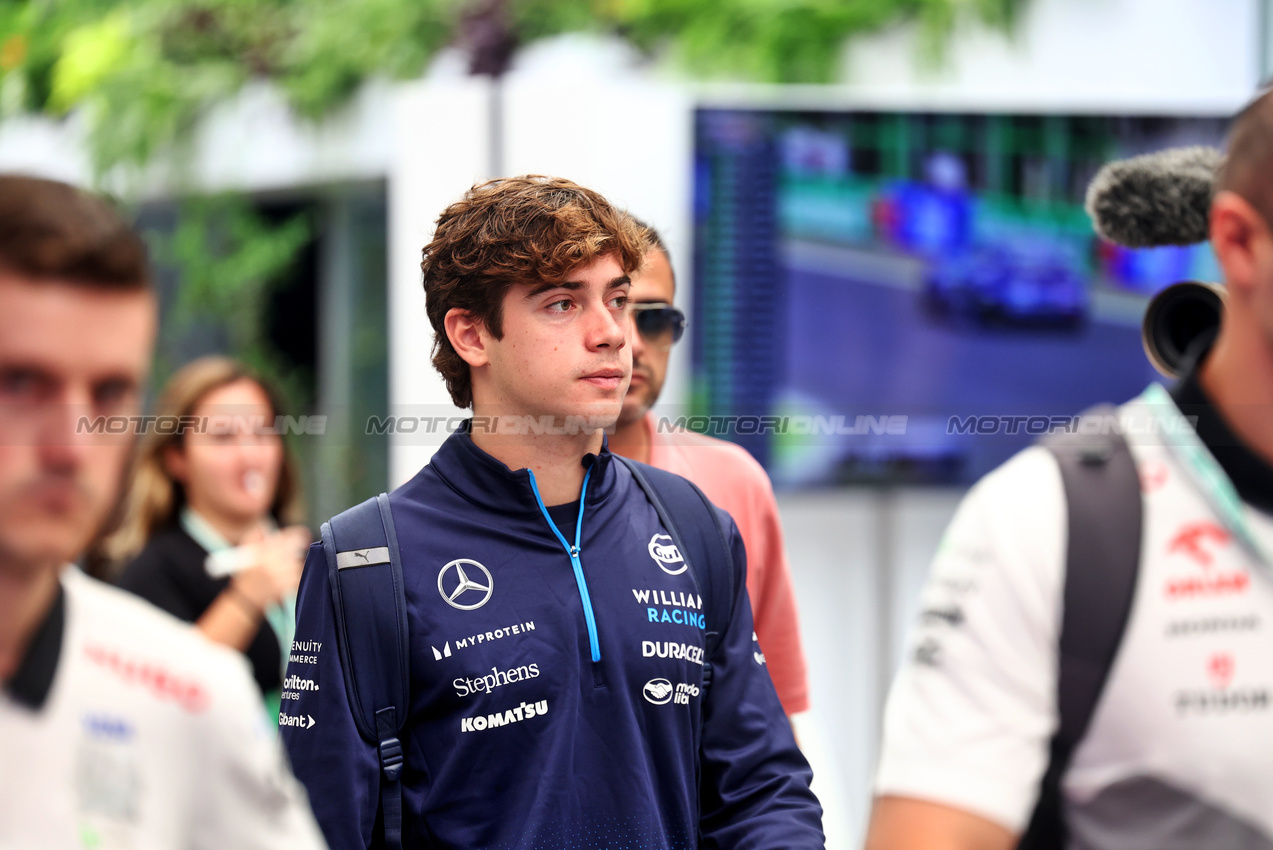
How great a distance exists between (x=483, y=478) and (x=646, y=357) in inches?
24.9

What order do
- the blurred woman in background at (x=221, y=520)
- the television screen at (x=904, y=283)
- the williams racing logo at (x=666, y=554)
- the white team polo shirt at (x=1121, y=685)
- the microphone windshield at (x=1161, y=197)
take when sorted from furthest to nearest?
the television screen at (x=904, y=283)
the blurred woman in background at (x=221, y=520)
the microphone windshield at (x=1161, y=197)
the williams racing logo at (x=666, y=554)
the white team polo shirt at (x=1121, y=685)

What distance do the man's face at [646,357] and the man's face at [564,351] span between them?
0.42 meters

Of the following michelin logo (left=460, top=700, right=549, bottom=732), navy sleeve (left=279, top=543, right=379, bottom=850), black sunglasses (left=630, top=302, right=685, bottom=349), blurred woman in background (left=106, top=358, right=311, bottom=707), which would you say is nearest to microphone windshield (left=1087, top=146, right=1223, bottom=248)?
black sunglasses (left=630, top=302, right=685, bottom=349)

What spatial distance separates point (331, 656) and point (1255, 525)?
1217mm

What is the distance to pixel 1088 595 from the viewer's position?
53.9 inches

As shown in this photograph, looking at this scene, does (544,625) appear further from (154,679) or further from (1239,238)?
(1239,238)

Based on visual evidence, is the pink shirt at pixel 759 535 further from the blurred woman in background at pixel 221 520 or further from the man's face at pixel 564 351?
the blurred woman in background at pixel 221 520

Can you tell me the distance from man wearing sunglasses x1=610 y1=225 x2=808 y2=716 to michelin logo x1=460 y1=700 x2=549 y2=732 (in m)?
0.77

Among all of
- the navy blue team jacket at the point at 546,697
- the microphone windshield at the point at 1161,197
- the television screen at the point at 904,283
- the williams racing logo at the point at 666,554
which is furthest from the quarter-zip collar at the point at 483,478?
the television screen at the point at 904,283

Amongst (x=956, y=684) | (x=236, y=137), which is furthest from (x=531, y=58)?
(x=956, y=684)

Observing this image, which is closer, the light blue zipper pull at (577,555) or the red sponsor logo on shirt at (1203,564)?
the red sponsor logo on shirt at (1203,564)

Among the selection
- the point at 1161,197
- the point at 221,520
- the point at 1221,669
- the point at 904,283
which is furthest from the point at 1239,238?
the point at 904,283

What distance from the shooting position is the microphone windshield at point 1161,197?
2266 millimetres

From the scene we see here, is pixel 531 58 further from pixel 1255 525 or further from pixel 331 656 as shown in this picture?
pixel 1255 525
